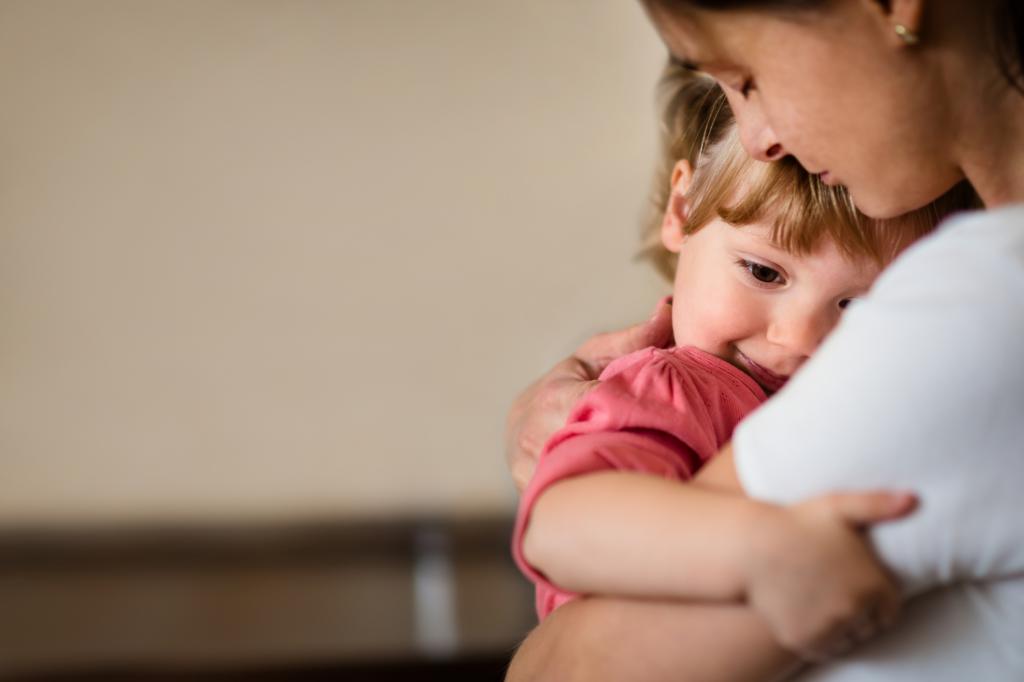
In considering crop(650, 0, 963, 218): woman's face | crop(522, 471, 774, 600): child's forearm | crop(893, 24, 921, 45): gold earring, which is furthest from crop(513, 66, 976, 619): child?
crop(893, 24, 921, 45): gold earring

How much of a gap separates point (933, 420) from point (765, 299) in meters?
0.41

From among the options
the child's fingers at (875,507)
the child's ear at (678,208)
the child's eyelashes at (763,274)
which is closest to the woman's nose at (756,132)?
the child's eyelashes at (763,274)

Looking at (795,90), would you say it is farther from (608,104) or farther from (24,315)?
(24,315)

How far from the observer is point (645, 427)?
830 mm

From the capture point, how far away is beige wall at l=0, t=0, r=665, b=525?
10.9ft

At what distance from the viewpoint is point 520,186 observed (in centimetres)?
360

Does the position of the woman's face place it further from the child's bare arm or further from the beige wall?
the beige wall

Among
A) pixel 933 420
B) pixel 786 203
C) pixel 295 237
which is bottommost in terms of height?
pixel 933 420

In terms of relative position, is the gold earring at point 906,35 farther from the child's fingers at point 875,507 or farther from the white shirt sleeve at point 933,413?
the child's fingers at point 875,507

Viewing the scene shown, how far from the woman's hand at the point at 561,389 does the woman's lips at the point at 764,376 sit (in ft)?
0.53

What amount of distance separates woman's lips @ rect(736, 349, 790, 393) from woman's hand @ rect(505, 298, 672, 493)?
161 mm

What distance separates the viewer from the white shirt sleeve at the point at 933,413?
1.91 ft

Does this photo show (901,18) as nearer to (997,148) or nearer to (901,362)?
(997,148)

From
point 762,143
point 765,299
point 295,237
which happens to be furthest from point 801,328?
point 295,237
